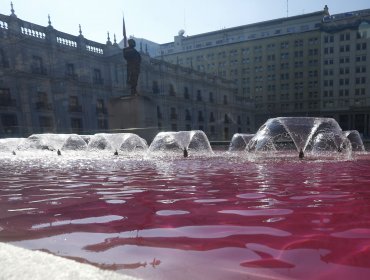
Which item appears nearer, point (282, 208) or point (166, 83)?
point (282, 208)

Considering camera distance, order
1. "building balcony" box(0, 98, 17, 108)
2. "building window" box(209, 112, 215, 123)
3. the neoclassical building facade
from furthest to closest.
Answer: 1. "building window" box(209, 112, 215, 123)
2. "building balcony" box(0, 98, 17, 108)
3. the neoclassical building facade

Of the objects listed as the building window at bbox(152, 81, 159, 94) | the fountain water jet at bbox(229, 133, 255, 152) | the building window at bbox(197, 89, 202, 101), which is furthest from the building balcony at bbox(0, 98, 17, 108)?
the building window at bbox(197, 89, 202, 101)

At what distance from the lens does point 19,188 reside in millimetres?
4121

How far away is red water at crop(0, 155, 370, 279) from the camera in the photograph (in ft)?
4.84

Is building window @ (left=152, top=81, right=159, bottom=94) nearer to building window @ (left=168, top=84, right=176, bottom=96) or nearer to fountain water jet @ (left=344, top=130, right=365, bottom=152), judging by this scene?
building window @ (left=168, top=84, right=176, bottom=96)

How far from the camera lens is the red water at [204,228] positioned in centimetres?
148

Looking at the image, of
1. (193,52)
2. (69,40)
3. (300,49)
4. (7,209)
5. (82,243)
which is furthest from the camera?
(193,52)

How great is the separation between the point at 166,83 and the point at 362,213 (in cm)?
4277

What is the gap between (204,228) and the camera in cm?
212

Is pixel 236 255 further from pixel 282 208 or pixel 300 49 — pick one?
pixel 300 49

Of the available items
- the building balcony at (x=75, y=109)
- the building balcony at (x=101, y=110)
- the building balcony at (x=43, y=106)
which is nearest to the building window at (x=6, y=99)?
the building balcony at (x=43, y=106)

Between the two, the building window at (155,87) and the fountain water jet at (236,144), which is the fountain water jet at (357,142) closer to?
the fountain water jet at (236,144)

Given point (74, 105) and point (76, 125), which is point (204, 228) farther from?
point (74, 105)

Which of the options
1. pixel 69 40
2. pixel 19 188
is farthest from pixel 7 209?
pixel 69 40
